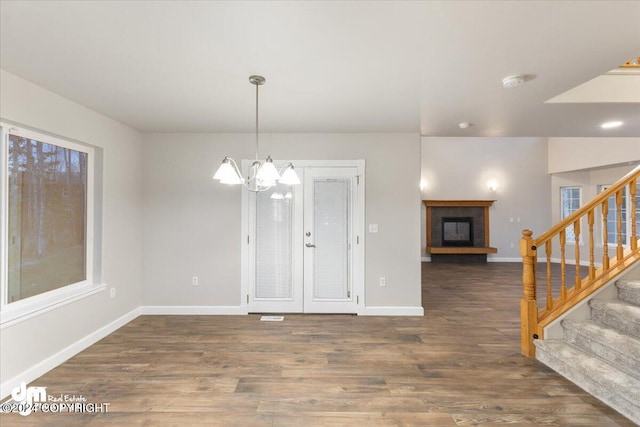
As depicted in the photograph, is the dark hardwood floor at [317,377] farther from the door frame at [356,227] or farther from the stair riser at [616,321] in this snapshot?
the stair riser at [616,321]

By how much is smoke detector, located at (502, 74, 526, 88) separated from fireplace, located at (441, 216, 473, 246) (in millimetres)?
6691

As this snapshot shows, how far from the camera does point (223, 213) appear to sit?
405 centimetres

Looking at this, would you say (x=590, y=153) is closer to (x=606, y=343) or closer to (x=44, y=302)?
(x=606, y=343)

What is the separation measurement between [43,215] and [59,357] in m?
1.28

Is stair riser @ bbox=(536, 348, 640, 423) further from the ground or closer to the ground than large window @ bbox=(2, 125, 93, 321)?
closer to the ground

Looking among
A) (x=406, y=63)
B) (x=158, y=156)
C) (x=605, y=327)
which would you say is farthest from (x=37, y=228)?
(x=605, y=327)

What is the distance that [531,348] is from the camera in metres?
2.81

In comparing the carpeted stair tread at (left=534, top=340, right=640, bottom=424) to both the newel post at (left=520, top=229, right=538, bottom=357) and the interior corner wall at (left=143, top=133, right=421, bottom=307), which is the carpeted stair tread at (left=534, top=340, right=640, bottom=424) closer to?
the newel post at (left=520, top=229, right=538, bottom=357)

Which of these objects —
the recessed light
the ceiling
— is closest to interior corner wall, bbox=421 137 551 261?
the recessed light

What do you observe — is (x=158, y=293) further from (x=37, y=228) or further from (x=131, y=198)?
(x=37, y=228)

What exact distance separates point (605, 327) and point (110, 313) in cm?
491

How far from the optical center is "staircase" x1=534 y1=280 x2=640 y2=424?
6.81 feet

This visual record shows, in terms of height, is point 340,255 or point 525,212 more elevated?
point 525,212

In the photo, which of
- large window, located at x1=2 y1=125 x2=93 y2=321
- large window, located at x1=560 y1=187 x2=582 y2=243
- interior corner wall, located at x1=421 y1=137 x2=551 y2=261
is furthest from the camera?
interior corner wall, located at x1=421 y1=137 x2=551 y2=261
